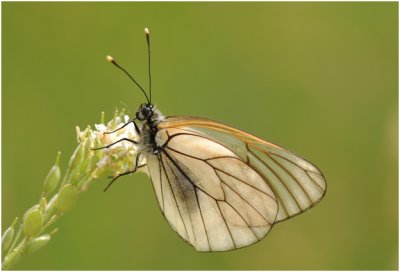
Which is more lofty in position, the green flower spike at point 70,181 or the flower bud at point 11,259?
the green flower spike at point 70,181

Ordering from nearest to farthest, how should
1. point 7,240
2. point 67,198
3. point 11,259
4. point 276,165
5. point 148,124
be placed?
point 11,259
point 7,240
point 67,198
point 148,124
point 276,165

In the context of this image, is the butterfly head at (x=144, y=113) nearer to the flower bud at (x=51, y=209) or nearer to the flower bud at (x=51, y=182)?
the flower bud at (x=51, y=182)

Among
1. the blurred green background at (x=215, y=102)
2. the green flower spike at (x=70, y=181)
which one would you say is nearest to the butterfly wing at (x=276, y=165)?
the green flower spike at (x=70, y=181)

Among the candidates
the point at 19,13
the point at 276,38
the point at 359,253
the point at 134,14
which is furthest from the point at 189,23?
the point at 359,253

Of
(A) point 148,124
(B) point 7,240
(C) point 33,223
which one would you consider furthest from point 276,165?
(B) point 7,240

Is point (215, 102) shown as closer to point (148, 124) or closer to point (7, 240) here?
point (148, 124)

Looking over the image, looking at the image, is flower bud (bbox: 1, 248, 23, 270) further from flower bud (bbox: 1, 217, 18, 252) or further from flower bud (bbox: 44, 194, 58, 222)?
flower bud (bbox: 44, 194, 58, 222)
